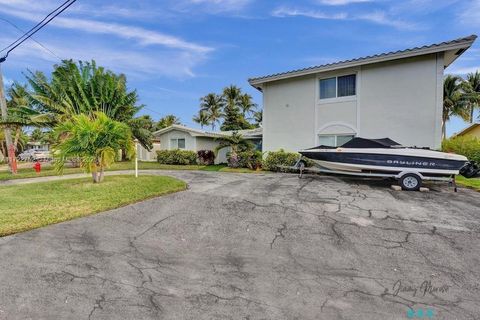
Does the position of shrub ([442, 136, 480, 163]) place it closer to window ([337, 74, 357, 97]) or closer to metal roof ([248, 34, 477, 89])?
metal roof ([248, 34, 477, 89])

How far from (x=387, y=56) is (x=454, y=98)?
89.3 feet

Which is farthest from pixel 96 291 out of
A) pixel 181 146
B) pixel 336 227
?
pixel 181 146

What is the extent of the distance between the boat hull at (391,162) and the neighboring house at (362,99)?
3482 mm

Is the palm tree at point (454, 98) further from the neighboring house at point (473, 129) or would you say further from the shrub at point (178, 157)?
the shrub at point (178, 157)

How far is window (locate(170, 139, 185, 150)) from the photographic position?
23.0 m

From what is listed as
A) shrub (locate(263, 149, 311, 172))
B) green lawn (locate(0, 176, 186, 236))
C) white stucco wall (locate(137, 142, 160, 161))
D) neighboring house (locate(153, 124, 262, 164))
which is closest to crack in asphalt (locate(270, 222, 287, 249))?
green lawn (locate(0, 176, 186, 236))

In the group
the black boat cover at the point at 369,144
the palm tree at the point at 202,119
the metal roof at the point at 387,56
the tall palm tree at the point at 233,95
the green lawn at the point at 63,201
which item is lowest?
the green lawn at the point at 63,201

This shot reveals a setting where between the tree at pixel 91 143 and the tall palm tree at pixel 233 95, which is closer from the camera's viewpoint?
the tree at pixel 91 143

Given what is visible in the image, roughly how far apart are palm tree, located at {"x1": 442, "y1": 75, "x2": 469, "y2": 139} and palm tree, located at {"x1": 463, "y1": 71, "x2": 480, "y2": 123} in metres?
0.56

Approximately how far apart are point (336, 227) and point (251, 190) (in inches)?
152

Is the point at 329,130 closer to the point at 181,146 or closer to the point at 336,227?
the point at 336,227

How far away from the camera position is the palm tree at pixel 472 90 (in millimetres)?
30672

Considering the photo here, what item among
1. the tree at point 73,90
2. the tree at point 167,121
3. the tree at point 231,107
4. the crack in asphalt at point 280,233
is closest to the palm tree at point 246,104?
the tree at point 231,107

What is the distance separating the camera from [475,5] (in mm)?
9008
